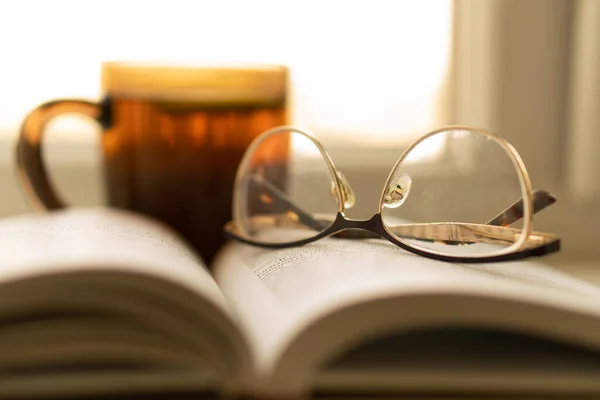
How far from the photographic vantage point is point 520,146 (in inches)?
35.0

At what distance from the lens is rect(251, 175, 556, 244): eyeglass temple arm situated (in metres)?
0.50

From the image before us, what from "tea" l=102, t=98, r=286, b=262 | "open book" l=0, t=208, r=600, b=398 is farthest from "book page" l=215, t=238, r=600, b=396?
"tea" l=102, t=98, r=286, b=262

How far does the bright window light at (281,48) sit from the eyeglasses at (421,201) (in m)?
0.31

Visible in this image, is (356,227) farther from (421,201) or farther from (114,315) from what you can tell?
(114,315)

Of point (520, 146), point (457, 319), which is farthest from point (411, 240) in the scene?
point (520, 146)

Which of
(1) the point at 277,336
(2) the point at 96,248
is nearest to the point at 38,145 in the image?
(2) the point at 96,248

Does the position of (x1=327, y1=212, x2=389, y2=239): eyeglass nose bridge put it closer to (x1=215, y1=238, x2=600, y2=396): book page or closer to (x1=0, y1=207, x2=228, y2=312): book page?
(x1=215, y1=238, x2=600, y2=396): book page

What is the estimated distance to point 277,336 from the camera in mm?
362

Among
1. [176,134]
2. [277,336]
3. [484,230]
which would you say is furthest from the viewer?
[176,134]

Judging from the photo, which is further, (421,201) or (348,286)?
(421,201)

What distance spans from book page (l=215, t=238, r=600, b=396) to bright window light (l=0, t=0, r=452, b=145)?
0.43 metres

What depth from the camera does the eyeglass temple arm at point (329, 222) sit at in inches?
19.6

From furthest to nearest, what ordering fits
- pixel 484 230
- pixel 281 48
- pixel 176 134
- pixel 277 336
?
pixel 281 48 < pixel 176 134 < pixel 484 230 < pixel 277 336

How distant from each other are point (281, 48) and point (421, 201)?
44cm
